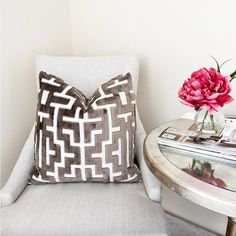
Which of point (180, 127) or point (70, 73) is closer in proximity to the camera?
point (180, 127)

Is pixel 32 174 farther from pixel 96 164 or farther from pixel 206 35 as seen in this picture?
pixel 206 35

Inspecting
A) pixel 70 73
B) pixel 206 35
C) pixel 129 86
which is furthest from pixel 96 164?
pixel 206 35

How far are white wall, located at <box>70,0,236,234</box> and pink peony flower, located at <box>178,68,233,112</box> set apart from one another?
412mm

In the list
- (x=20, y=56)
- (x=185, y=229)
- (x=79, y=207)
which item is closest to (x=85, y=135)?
(x=79, y=207)

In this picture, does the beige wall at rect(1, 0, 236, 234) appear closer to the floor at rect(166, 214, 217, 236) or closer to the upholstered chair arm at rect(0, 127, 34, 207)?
the floor at rect(166, 214, 217, 236)

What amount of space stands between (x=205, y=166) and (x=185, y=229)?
0.84 metres

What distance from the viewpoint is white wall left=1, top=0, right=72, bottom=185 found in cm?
142

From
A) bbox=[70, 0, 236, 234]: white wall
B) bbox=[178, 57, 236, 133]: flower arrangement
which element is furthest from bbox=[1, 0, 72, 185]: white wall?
bbox=[178, 57, 236, 133]: flower arrangement

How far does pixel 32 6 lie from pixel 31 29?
0.37 ft

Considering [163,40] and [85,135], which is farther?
[163,40]

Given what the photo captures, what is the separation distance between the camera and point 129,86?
1.21 meters

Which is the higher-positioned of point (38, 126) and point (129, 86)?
point (129, 86)

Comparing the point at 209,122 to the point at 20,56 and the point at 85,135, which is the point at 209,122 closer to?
the point at 85,135

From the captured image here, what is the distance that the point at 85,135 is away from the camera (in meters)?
1.14
